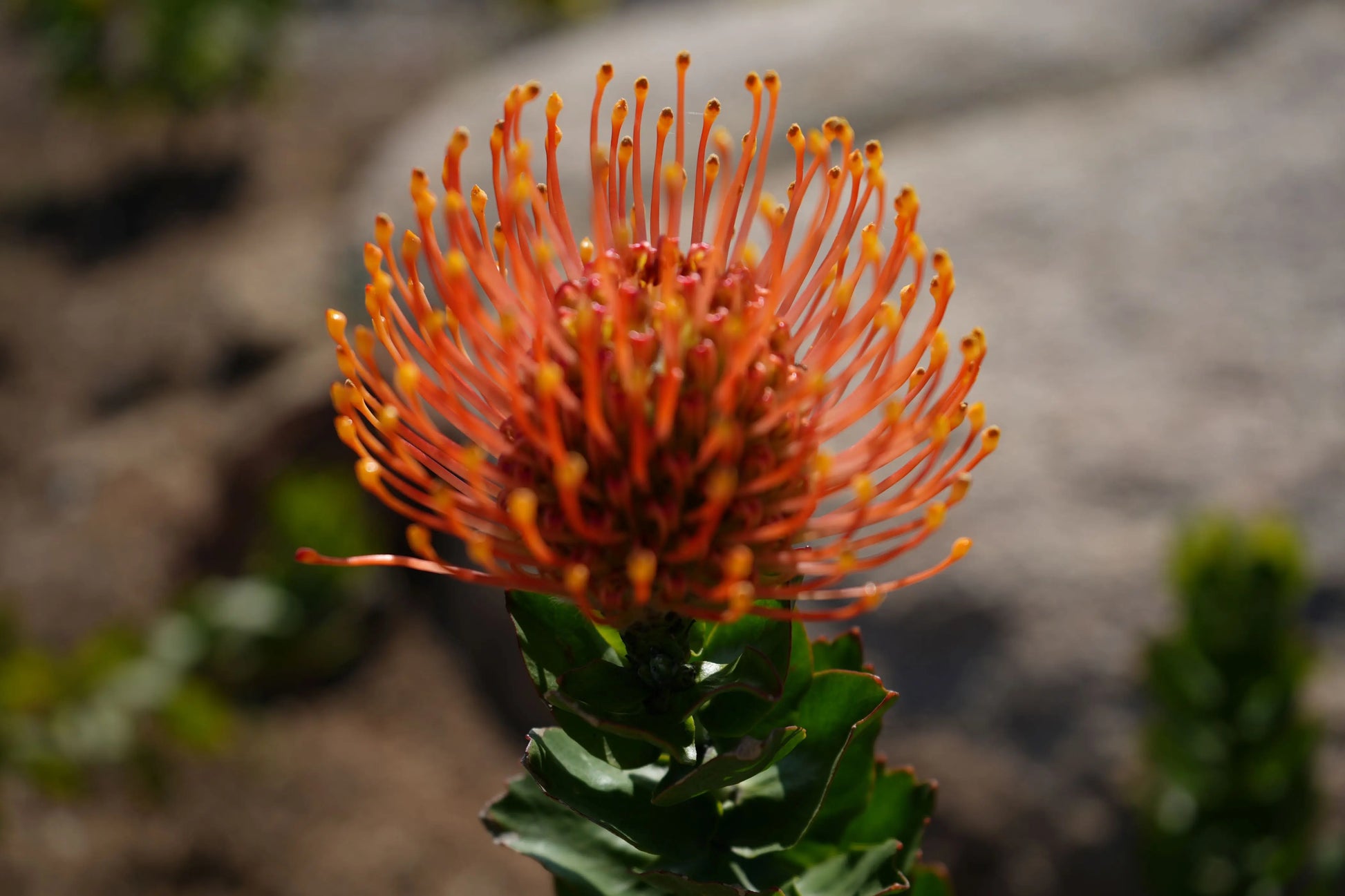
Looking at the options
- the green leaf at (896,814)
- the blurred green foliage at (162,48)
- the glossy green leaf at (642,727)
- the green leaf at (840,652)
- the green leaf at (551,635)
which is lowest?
the green leaf at (896,814)

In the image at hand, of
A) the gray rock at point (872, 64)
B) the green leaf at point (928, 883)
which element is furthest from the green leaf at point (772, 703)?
the gray rock at point (872, 64)

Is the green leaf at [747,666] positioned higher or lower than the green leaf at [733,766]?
higher

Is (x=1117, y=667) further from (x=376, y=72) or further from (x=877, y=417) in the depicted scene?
(x=376, y=72)

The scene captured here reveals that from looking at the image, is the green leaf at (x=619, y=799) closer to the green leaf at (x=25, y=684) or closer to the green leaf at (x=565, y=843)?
the green leaf at (x=565, y=843)

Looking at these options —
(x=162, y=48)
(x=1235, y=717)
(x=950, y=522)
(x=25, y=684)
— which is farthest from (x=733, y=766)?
(x=162, y=48)

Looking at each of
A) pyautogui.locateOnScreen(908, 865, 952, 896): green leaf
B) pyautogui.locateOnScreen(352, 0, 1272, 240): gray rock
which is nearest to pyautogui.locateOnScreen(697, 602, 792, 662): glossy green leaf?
pyautogui.locateOnScreen(908, 865, 952, 896): green leaf

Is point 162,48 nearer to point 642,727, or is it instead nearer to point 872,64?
point 872,64
